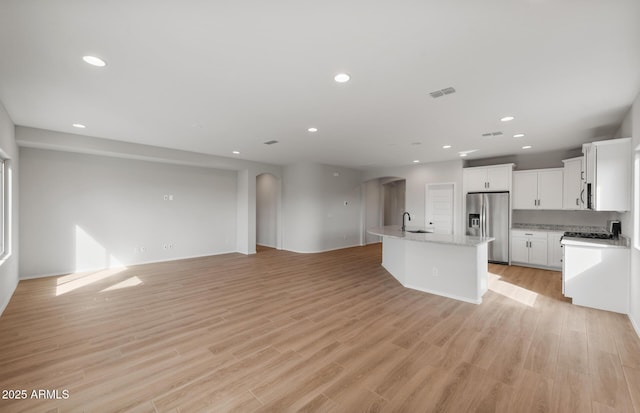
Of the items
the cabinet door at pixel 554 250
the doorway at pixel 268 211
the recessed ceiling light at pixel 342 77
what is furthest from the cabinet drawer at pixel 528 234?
the doorway at pixel 268 211

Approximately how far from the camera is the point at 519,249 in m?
6.27

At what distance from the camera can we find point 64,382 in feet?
6.97

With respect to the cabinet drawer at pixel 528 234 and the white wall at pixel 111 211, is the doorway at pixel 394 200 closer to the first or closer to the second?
the cabinet drawer at pixel 528 234

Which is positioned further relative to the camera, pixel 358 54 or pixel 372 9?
pixel 358 54

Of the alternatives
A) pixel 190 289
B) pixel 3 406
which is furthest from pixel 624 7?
pixel 190 289

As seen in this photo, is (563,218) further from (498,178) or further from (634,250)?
(634,250)

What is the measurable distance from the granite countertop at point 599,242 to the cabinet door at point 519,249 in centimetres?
218

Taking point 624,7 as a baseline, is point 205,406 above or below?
below

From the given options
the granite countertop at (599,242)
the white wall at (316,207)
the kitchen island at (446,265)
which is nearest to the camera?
the granite countertop at (599,242)

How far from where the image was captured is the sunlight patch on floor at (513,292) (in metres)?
4.05

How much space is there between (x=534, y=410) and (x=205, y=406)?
7.46 feet

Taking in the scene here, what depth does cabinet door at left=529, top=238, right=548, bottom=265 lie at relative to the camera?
19.6 ft

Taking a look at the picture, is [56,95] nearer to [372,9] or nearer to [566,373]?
[372,9]

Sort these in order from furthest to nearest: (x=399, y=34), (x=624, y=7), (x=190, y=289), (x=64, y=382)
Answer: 1. (x=190, y=289)
2. (x=64, y=382)
3. (x=399, y=34)
4. (x=624, y=7)
